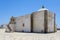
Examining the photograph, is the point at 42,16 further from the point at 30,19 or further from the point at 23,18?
the point at 23,18

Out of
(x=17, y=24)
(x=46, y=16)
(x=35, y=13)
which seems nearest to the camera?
(x=46, y=16)

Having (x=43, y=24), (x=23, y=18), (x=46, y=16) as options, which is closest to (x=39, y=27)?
(x=43, y=24)

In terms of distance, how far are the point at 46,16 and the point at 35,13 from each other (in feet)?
8.30

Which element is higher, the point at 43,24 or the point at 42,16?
the point at 42,16

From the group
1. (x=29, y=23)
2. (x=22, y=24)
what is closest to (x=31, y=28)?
(x=29, y=23)

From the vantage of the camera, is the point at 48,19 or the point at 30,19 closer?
the point at 48,19

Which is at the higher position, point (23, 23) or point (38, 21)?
point (38, 21)

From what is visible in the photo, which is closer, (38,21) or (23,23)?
(38,21)

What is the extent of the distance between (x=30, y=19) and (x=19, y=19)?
3.69 m

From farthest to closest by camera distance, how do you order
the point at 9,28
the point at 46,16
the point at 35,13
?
1. the point at 9,28
2. the point at 35,13
3. the point at 46,16

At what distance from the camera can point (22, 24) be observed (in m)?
23.4

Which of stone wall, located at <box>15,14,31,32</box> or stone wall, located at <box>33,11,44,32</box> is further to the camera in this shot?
stone wall, located at <box>15,14,31,32</box>

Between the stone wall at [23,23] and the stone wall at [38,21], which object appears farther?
the stone wall at [23,23]

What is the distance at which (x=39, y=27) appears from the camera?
20.0m
